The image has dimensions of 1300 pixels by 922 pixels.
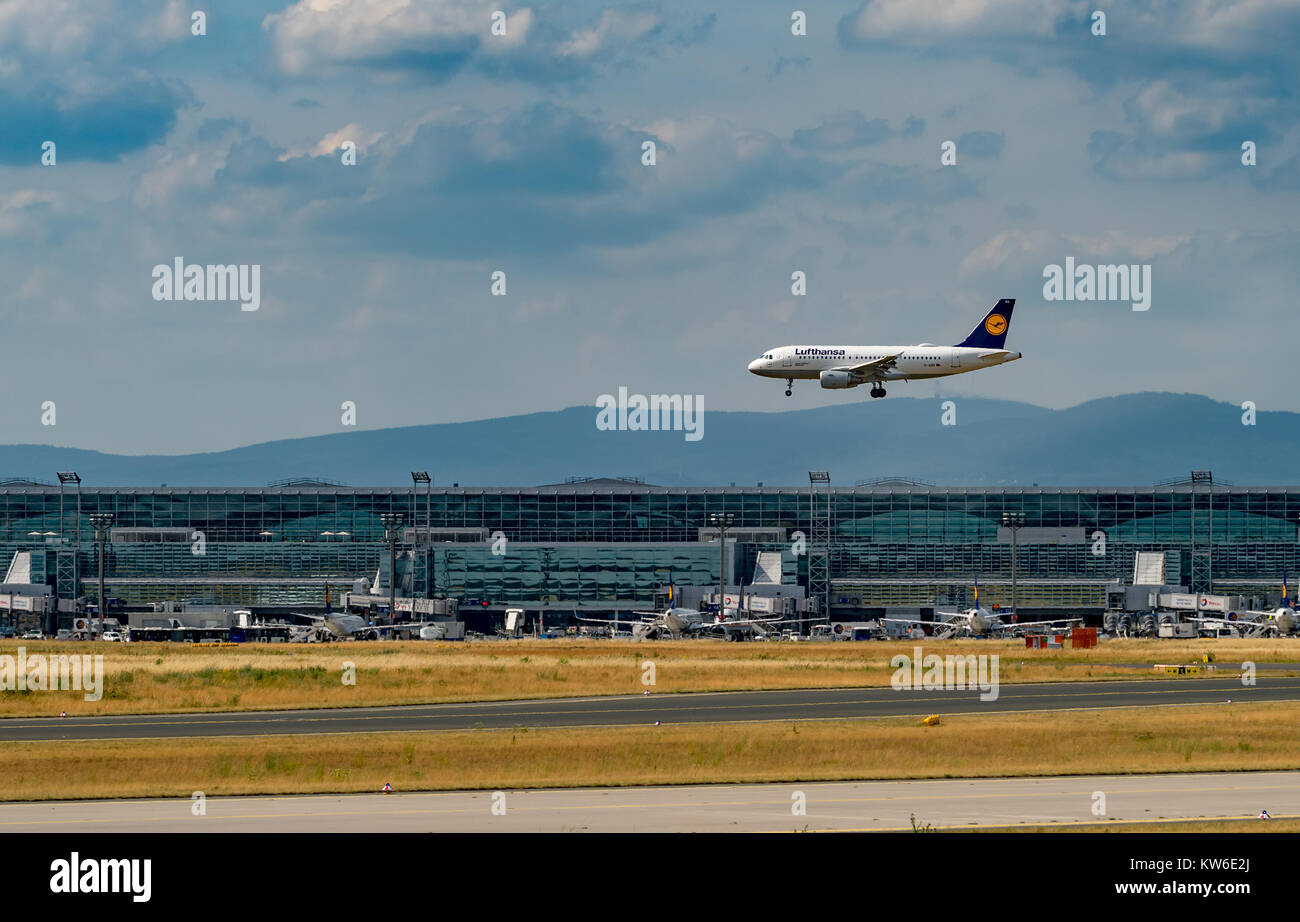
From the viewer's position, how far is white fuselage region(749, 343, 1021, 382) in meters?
113

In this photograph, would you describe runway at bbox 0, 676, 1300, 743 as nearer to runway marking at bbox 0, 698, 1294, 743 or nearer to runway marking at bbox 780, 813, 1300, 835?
runway marking at bbox 0, 698, 1294, 743

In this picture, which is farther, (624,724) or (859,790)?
(624,724)

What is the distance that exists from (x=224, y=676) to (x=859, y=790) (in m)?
58.1

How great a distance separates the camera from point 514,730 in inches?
2434

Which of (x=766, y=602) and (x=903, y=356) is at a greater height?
(x=903, y=356)

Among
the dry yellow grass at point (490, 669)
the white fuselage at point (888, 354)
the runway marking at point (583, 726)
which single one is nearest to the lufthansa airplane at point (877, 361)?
the white fuselage at point (888, 354)

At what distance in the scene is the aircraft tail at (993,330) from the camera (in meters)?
122

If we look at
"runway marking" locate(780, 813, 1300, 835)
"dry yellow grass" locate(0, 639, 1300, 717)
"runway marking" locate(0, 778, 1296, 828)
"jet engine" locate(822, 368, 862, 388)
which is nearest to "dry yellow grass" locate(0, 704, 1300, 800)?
"runway marking" locate(0, 778, 1296, 828)

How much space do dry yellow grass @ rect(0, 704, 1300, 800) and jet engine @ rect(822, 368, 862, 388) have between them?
46.5m

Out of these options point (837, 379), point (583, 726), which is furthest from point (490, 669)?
point (583, 726)
